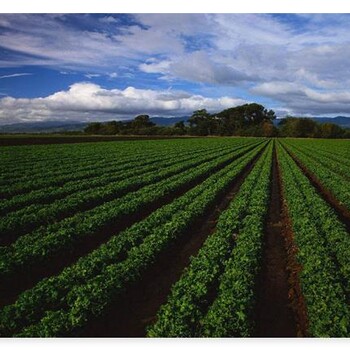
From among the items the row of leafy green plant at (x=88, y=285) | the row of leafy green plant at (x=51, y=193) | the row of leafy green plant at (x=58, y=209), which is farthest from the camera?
the row of leafy green plant at (x=51, y=193)

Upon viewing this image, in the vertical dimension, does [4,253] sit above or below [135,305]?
above

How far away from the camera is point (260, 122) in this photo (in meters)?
145

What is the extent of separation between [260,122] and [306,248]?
142m

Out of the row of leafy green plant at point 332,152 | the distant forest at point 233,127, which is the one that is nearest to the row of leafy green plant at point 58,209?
the row of leafy green plant at point 332,152

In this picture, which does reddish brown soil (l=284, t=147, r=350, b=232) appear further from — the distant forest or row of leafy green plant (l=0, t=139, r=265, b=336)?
the distant forest

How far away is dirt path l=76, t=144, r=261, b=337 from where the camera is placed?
22.4ft

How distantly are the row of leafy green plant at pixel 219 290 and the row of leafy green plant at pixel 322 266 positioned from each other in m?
1.17

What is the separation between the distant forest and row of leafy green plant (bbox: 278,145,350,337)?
11055 centimetres

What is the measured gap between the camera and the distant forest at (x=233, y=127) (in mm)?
121500

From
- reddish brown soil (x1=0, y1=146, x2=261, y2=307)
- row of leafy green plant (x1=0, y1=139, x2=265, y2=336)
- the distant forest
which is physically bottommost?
reddish brown soil (x1=0, y1=146, x2=261, y2=307)

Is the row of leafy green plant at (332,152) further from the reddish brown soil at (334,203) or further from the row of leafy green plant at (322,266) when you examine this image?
the row of leafy green plant at (322,266)

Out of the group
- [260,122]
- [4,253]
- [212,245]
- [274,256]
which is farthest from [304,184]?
[260,122]

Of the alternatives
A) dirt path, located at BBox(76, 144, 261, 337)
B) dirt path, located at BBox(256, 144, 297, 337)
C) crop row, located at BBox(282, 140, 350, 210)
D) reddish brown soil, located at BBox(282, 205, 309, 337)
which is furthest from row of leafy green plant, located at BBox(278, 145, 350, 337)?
dirt path, located at BBox(76, 144, 261, 337)
